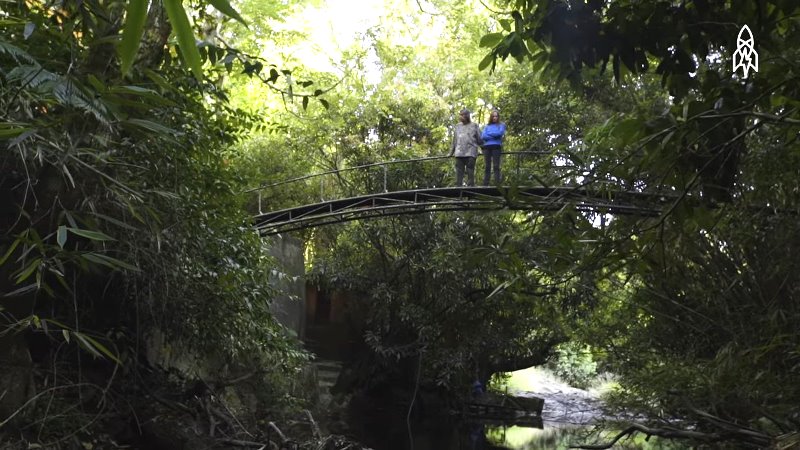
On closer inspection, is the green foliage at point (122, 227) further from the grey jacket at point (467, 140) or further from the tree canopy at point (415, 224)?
the grey jacket at point (467, 140)

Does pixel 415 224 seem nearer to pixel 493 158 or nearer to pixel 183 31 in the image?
pixel 493 158

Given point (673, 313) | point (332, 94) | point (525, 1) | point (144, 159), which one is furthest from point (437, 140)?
point (525, 1)

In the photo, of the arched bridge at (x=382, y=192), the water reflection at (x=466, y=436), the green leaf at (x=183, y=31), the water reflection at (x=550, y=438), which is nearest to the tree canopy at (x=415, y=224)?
the green leaf at (x=183, y=31)

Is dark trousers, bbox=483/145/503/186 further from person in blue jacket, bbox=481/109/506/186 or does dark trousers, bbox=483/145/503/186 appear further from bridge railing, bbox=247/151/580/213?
bridge railing, bbox=247/151/580/213

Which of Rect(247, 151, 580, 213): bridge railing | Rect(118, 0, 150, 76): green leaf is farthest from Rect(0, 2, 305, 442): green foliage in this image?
Rect(247, 151, 580, 213): bridge railing

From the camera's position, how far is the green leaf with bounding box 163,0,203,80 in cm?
73

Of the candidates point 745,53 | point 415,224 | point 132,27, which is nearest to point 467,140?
point 415,224

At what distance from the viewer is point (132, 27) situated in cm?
78

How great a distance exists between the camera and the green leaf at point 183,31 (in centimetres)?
73

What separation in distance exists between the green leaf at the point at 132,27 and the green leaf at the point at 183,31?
11 millimetres

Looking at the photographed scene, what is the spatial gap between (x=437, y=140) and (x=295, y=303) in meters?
4.00

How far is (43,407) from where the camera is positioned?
361cm

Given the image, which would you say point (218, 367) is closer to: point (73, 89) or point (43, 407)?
point (43, 407)

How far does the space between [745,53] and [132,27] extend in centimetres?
202
